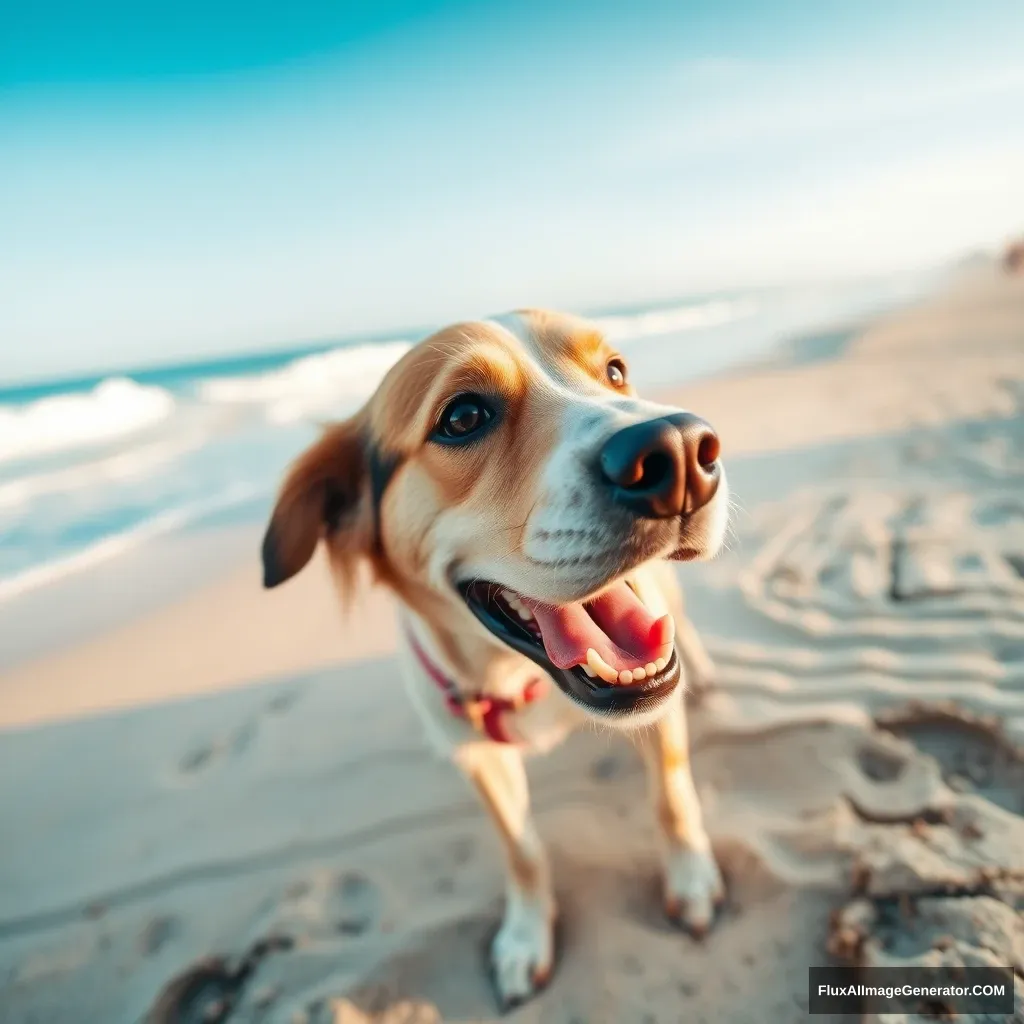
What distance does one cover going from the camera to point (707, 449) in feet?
A: 4.56

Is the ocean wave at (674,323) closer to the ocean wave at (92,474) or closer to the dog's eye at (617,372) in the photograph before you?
the ocean wave at (92,474)

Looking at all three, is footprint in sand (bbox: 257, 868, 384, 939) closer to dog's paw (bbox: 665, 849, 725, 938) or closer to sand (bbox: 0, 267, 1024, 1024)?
sand (bbox: 0, 267, 1024, 1024)

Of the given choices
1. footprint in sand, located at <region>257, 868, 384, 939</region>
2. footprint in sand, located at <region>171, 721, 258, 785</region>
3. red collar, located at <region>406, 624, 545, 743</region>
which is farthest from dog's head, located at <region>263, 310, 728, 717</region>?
footprint in sand, located at <region>171, 721, 258, 785</region>

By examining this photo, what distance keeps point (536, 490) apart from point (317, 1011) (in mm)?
1805

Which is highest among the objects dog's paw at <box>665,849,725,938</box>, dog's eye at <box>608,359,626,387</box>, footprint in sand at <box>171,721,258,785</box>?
dog's eye at <box>608,359,626,387</box>

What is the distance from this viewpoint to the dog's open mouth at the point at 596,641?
1574 millimetres

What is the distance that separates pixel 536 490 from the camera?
1578 millimetres

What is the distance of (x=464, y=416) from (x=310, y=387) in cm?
2171

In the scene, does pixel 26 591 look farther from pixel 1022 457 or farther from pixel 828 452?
pixel 1022 457

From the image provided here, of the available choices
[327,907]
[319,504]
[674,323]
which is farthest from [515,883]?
[674,323]

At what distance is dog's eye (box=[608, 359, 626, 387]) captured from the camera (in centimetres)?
221

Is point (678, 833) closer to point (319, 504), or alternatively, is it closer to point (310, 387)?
point (319, 504)

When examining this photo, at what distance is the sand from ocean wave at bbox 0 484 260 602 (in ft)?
5.72

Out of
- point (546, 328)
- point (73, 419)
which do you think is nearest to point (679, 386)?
point (546, 328)
